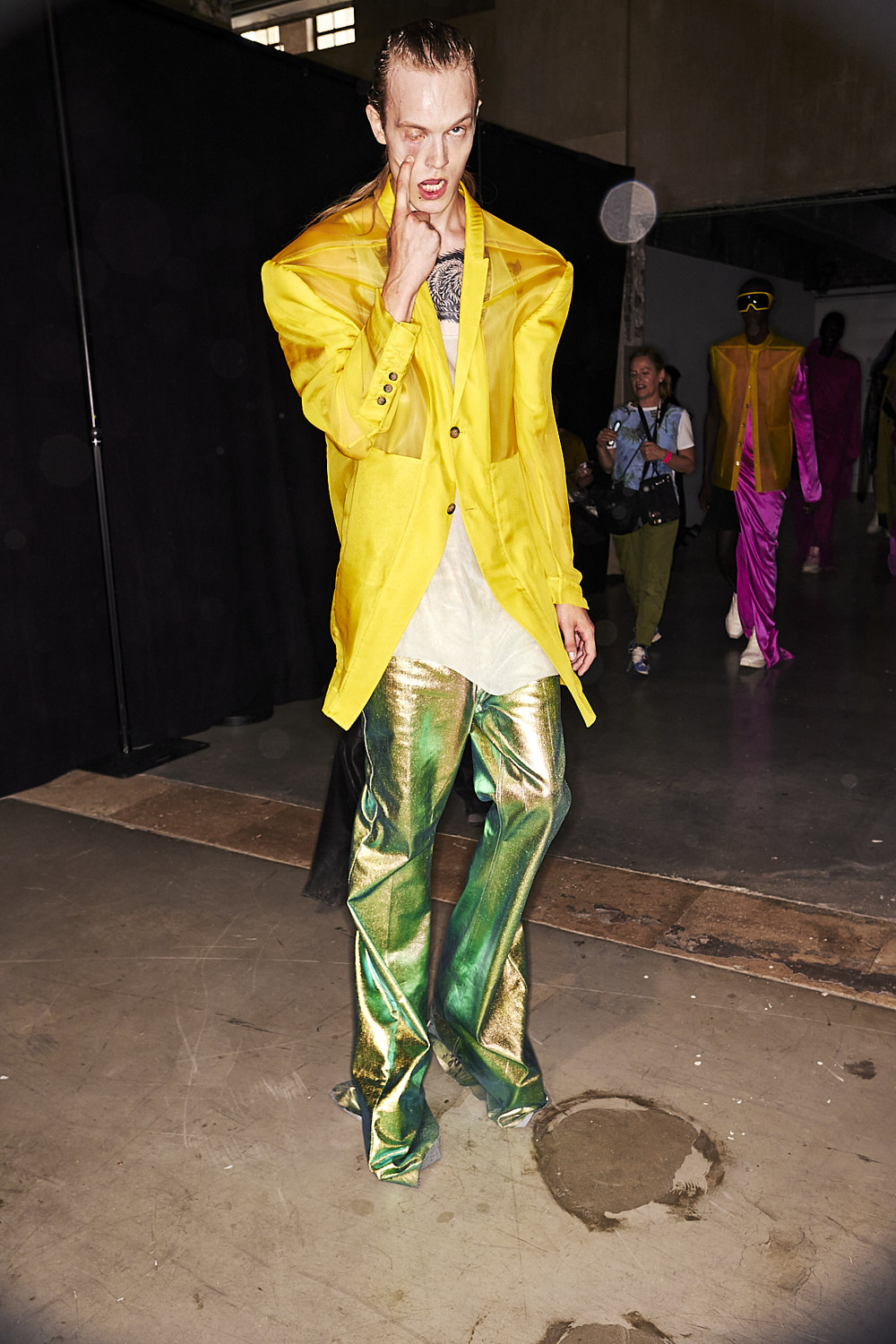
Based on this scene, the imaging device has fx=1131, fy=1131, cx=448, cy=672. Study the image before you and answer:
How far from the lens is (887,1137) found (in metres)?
2.01

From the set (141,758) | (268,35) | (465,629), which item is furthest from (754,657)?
(268,35)

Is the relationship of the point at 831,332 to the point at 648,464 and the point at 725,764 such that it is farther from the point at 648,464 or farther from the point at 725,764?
the point at 725,764

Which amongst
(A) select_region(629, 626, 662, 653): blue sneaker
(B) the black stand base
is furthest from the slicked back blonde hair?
(A) select_region(629, 626, 662, 653): blue sneaker

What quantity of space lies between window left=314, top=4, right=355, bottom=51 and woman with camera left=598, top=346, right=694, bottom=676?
19.2 ft

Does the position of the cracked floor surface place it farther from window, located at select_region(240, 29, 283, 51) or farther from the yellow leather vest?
window, located at select_region(240, 29, 283, 51)

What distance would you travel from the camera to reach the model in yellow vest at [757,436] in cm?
530

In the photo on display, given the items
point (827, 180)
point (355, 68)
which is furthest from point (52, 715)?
point (355, 68)

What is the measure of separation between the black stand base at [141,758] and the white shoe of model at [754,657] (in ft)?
8.80

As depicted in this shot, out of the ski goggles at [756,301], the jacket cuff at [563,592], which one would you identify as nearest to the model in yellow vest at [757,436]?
the ski goggles at [756,301]

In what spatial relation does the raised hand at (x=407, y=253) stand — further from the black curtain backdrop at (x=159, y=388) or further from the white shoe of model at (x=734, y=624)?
the white shoe of model at (x=734, y=624)

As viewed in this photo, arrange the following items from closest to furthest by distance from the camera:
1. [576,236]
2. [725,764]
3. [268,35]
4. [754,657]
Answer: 1. [725,764]
2. [754,657]
3. [576,236]
4. [268,35]

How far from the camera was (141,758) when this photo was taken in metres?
4.28

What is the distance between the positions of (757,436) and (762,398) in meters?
0.19

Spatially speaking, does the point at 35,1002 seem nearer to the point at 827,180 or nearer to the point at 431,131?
the point at 431,131
